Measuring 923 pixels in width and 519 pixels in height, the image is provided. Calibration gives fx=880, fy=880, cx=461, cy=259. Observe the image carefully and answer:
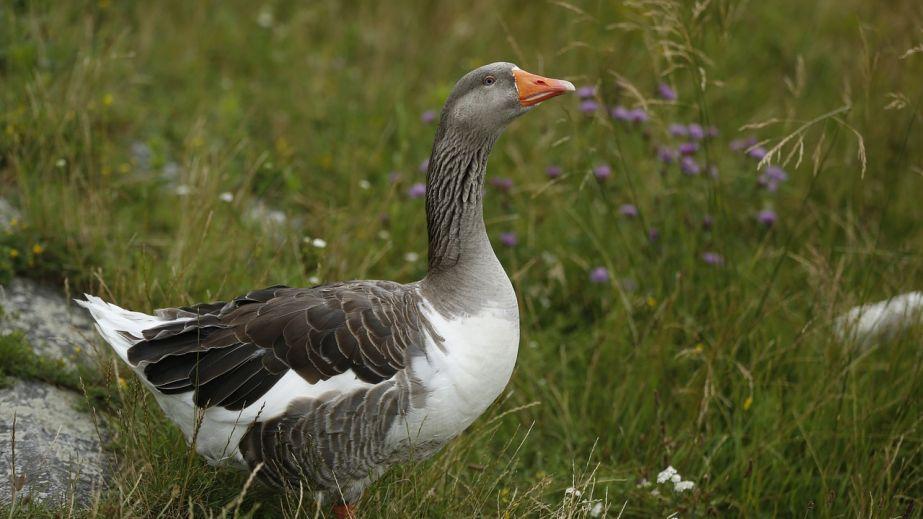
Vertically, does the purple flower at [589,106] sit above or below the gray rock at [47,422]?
above

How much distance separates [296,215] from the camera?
19.2ft

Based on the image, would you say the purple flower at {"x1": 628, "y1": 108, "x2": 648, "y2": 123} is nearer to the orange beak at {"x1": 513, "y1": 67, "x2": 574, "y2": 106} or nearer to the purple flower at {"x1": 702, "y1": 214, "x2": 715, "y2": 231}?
the purple flower at {"x1": 702, "y1": 214, "x2": 715, "y2": 231}

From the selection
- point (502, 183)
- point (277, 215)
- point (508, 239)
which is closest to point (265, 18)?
point (277, 215)

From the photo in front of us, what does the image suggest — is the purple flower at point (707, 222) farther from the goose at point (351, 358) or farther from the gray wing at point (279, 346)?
the gray wing at point (279, 346)

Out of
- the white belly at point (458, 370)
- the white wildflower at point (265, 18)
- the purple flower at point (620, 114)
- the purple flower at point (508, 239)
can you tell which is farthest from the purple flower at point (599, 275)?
the white wildflower at point (265, 18)

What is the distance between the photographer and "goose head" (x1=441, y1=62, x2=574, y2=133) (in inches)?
139

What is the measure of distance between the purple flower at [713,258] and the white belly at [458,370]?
179 cm

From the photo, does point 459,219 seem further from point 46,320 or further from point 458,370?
point 46,320

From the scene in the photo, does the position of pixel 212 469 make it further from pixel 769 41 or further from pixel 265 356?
pixel 769 41

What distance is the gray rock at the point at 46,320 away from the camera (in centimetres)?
412

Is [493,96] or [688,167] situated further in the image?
[688,167]

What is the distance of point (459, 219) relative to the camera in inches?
142

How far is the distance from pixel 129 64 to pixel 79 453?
367cm

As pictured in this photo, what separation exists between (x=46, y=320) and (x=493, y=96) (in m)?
2.48
